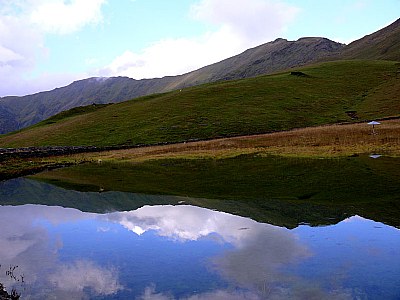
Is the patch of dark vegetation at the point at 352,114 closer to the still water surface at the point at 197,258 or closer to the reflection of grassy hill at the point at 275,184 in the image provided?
the reflection of grassy hill at the point at 275,184

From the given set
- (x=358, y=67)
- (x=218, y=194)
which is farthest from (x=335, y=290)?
(x=358, y=67)

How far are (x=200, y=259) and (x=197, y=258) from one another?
0.20 metres

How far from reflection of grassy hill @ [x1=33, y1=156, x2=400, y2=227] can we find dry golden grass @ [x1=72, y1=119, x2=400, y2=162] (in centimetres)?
560

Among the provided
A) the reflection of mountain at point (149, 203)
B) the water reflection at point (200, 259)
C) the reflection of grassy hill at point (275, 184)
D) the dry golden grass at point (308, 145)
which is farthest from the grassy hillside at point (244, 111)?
the water reflection at point (200, 259)

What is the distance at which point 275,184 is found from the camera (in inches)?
1208

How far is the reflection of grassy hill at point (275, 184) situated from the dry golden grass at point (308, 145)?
18.4 feet

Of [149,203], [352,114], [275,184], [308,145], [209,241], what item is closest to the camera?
[209,241]

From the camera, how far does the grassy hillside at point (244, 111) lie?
88562mm

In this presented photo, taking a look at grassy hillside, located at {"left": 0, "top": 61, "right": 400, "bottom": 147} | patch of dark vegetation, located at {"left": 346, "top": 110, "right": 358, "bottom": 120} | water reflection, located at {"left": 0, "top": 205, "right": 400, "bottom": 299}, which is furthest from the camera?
grassy hillside, located at {"left": 0, "top": 61, "right": 400, "bottom": 147}

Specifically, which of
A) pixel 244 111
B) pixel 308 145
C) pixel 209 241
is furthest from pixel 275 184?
pixel 244 111

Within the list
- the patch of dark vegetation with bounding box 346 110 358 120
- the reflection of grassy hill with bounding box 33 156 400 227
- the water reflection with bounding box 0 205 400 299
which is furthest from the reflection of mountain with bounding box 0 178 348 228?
the patch of dark vegetation with bounding box 346 110 358 120

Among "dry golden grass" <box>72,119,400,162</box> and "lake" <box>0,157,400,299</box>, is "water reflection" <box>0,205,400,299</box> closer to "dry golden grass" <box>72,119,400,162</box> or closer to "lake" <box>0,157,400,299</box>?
"lake" <box>0,157,400,299</box>

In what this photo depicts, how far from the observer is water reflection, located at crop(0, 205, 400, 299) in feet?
40.9

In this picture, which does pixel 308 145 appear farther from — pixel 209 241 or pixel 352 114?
pixel 352 114
